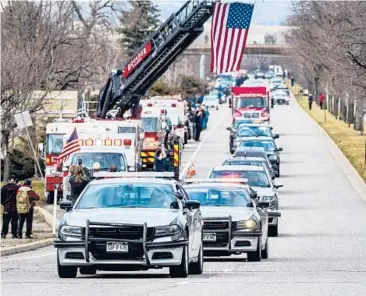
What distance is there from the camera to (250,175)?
108ft

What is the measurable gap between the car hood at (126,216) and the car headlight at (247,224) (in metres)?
4.41

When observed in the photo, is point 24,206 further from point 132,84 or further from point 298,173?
point 298,173

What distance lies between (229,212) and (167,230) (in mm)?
5346

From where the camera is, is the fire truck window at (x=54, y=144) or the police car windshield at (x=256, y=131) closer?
the fire truck window at (x=54, y=144)

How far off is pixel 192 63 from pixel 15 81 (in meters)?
147

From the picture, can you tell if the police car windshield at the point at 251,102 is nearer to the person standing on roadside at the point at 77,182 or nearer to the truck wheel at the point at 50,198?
the truck wheel at the point at 50,198

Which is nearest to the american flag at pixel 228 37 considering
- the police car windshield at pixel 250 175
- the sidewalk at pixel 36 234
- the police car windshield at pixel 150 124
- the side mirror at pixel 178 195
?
the sidewalk at pixel 36 234

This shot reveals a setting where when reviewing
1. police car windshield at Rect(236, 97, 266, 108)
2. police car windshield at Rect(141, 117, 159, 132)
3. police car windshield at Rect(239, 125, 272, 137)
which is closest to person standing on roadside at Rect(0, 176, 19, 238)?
police car windshield at Rect(141, 117, 159, 132)

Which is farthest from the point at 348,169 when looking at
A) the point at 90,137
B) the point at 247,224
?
the point at 247,224

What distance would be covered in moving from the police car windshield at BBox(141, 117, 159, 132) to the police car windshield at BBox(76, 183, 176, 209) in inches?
1455

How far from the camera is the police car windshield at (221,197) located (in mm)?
24203

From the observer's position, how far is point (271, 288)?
17312 mm

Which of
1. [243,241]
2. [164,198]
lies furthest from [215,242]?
[164,198]

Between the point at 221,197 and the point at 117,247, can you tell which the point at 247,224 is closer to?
the point at 221,197
